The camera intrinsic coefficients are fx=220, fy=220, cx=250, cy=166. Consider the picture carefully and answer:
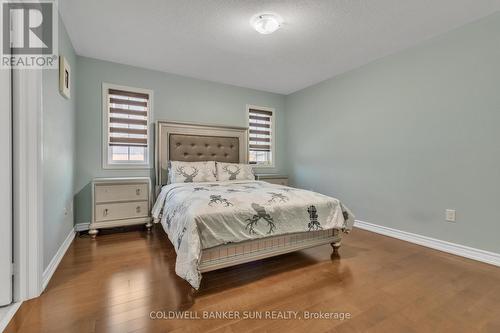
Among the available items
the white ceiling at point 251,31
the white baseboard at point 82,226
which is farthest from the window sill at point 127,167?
the white ceiling at point 251,31

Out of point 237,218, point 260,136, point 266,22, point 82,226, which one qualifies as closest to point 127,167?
point 82,226

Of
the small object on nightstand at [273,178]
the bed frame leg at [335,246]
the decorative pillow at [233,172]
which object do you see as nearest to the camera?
the bed frame leg at [335,246]

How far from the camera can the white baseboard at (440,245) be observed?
2.12 metres

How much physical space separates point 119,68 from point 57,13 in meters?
1.19

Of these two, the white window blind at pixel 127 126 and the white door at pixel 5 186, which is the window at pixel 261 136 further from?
the white door at pixel 5 186

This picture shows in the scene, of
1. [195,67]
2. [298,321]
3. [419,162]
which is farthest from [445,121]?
[195,67]

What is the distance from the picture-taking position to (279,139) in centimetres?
476

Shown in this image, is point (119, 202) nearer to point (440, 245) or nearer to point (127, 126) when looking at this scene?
point (127, 126)

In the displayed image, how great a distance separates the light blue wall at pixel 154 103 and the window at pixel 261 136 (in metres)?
0.18

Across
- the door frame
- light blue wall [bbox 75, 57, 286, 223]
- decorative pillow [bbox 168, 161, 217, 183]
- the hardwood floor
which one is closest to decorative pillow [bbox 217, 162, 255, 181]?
decorative pillow [bbox 168, 161, 217, 183]

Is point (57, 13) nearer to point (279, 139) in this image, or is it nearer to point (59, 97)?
point (59, 97)

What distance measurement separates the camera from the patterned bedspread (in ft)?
5.19

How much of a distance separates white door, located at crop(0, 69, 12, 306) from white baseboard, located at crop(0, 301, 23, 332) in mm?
41

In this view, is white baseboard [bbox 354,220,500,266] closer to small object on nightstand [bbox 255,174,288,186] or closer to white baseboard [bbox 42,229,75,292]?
small object on nightstand [bbox 255,174,288,186]
